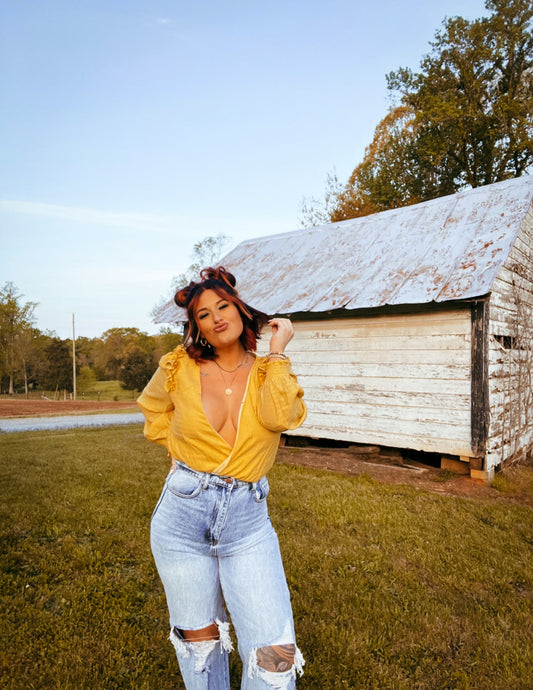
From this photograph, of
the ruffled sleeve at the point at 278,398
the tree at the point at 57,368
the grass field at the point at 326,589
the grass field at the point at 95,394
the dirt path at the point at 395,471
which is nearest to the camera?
the ruffled sleeve at the point at 278,398

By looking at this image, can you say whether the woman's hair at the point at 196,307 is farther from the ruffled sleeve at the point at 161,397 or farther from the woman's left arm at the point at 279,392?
the woman's left arm at the point at 279,392

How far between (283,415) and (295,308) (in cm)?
735

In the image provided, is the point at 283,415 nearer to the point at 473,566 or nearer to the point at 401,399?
the point at 473,566

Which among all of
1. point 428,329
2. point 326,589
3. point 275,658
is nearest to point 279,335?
point 275,658

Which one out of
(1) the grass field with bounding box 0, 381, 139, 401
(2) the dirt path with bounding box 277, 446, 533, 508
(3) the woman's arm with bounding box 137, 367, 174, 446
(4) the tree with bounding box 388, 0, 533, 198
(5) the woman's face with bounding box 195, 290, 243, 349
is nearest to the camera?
(5) the woman's face with bounding box 195, 290, 243, 349

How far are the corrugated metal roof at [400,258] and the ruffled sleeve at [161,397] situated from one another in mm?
5773

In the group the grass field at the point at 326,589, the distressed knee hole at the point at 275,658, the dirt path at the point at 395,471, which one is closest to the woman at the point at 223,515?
the distressed knee hole at the point at 275,658

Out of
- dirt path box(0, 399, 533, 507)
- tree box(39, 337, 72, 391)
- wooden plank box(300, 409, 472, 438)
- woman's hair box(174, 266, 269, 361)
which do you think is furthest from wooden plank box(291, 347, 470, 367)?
→ tree box(39, 337, 72, 391)

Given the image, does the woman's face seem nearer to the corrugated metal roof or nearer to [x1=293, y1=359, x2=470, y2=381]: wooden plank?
the corrugated metal roof

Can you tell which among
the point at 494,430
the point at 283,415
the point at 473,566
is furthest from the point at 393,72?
the point at 283,415

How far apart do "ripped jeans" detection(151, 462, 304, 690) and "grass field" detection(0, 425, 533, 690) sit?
130 cm

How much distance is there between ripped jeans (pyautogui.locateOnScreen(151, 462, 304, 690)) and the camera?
1.91 metres

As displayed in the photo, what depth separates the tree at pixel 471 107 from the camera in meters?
21.1

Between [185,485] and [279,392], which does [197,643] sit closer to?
[185,485]
